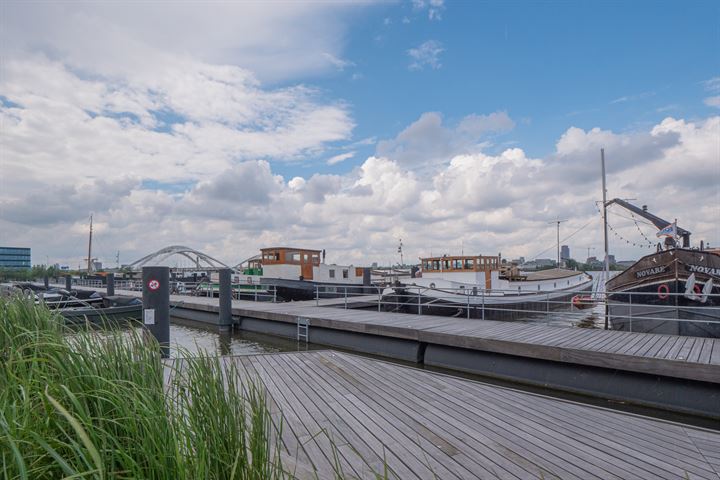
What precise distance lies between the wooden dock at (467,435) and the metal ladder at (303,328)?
5.06 m

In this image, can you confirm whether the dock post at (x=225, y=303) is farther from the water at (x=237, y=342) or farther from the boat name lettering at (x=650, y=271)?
the boat name lettering at (x=650, y=271)

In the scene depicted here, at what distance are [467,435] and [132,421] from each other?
278cm

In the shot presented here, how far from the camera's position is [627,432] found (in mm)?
3500

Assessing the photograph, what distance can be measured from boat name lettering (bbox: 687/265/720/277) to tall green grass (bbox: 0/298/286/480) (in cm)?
1094

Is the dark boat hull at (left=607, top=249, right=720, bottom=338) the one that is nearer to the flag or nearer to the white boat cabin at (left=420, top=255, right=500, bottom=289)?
the flag

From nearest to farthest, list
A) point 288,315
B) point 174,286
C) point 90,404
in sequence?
point 90,404, point 288,315, point 174,286

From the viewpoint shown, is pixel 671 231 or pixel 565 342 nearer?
pixel 565 342

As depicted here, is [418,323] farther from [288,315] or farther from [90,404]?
[90,404]

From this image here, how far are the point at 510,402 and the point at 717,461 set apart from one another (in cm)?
169

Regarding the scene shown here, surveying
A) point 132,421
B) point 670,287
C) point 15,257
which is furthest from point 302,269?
point 15,257

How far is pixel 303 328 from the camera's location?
10203mm

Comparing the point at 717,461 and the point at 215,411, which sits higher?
the point at 215,411

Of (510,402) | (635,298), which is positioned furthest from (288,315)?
(635,298)

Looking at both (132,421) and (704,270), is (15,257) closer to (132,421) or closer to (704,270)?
(132,421)
